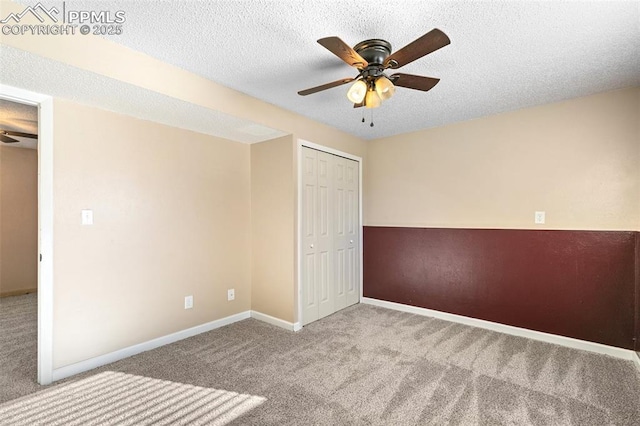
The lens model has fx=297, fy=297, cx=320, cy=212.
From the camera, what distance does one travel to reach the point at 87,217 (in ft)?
8.01

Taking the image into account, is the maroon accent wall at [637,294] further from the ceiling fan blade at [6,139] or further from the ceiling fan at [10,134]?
the ceiling fan blade at [6,139]

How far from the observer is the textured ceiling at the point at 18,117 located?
9.58 ft

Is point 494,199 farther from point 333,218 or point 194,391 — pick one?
point 194,391

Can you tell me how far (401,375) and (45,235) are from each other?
2888 millimetres

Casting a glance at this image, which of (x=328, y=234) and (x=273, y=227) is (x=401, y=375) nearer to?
(x=328, y=234)

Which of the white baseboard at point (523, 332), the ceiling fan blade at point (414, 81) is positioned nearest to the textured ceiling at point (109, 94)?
the ceiling fan blade at point (414, 81)

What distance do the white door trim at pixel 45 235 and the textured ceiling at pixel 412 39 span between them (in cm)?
91

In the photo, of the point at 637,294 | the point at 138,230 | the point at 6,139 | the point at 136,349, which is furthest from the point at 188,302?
the point at 637,294

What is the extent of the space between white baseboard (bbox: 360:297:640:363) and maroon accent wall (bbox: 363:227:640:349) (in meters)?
0.05

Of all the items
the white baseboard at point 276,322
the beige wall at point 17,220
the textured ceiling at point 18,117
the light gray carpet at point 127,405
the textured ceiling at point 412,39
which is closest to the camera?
the textured ceiling at point 412,39

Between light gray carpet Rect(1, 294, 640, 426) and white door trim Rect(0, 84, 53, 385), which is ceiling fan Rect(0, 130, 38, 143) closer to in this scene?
white door trim Rect(0, 84, 53, 385)

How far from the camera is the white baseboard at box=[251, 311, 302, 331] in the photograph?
3.24 metres

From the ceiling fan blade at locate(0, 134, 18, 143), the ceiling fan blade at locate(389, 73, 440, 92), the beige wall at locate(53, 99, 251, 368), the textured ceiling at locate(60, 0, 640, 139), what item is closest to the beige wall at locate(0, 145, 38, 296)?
the ceiling fan blade at locate(0, 134, 18, 143)

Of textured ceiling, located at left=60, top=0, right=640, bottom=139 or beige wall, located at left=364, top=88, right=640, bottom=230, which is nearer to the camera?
textured ceiling, located at left=60, top=0, right=640, bottom=139
